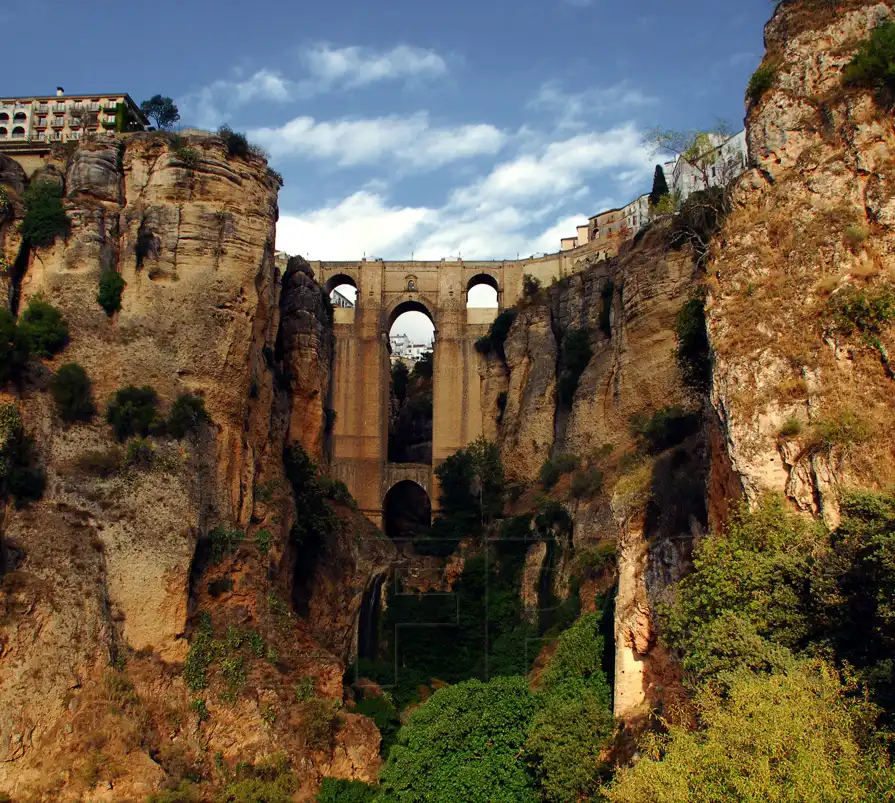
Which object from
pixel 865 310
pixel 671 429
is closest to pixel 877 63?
pixel 865 310

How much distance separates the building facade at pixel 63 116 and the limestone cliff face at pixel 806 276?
23.6m

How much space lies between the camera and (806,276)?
16.3 metres

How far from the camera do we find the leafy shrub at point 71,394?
2658 cm

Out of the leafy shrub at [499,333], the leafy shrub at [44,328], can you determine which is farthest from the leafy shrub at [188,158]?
the leafy shrub at [499,333]

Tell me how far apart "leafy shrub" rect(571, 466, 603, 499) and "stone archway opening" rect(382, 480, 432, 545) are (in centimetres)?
1248

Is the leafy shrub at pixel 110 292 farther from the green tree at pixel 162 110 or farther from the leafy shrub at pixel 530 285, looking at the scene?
the leafy shrub at pixel 530 285

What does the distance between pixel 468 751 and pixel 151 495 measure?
999 cm

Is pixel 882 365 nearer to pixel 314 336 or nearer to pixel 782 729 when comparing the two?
pixel 782 729

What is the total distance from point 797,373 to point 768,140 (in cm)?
486

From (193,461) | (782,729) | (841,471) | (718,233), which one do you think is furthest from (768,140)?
(193,461)

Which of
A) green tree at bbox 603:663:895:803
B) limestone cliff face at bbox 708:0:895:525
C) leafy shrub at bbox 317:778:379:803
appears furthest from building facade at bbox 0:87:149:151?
green tree at bbox 603:663:895:803

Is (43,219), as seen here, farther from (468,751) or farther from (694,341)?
(694,341)

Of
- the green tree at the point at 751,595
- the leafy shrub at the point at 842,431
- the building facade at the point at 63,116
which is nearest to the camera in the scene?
the green tree at the point at 751,595

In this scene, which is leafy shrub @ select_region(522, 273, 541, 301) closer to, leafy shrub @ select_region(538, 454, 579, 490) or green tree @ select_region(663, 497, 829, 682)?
leafy shrub @ select_region(538, 454, 579, 490)
